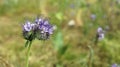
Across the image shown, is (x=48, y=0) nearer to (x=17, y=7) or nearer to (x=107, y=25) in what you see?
(x=17, y=7)

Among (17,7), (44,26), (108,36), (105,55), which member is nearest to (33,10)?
(17,7)

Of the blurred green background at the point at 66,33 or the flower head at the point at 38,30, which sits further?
the blurred green background at the point at 66,33

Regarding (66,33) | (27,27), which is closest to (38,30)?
(27,27)

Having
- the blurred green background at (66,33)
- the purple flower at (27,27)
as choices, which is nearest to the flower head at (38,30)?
the purple flower at (27,27)

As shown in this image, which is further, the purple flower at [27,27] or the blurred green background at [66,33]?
the blurred green background at [66,33]

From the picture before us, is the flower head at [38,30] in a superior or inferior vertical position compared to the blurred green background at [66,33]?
inferior

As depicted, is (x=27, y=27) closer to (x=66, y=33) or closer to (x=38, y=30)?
(x=38, y=30)

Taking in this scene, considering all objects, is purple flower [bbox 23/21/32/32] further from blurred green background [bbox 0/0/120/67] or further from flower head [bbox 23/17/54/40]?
blurred green background [bbox 0/0/120/67]

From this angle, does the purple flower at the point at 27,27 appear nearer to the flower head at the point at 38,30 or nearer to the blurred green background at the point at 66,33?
the flower head at the point at 38,30
